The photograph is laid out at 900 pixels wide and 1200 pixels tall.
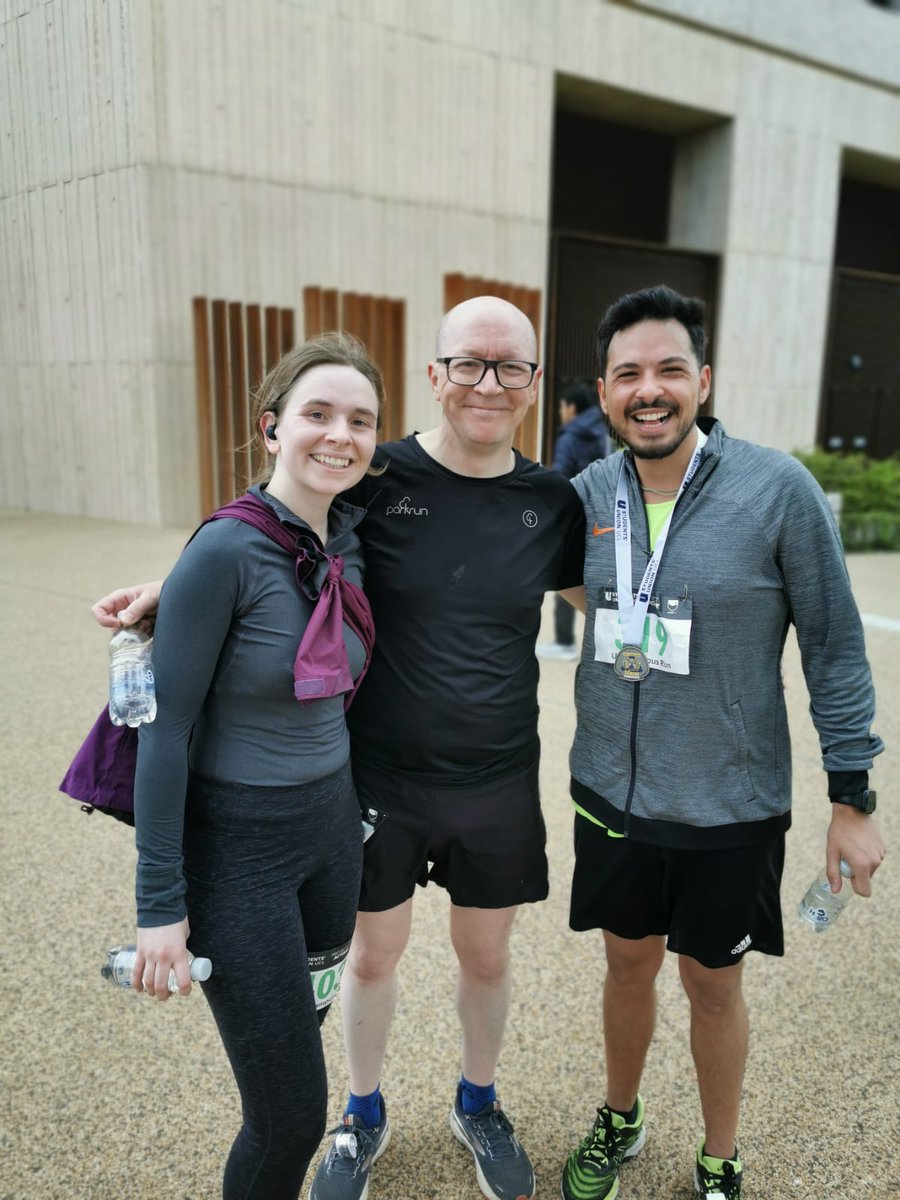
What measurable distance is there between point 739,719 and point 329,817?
0.94 meters

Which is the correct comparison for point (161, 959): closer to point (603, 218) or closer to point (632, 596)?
point (632, 596)

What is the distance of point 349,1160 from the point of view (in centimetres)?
221

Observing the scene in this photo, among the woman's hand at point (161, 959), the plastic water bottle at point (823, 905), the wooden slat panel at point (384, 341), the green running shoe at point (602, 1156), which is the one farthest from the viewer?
the wooden slat panel at point (384, 341)

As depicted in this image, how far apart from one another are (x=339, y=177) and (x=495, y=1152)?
489 inches

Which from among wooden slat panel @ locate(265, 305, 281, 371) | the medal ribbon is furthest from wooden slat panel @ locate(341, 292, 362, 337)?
the medal ribbon

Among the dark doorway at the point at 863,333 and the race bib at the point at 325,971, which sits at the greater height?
the dark doorway at the point at 863,333

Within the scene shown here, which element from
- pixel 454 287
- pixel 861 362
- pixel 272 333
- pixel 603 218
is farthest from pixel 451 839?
pixel 861 362

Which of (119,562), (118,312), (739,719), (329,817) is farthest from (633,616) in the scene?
(118,312)

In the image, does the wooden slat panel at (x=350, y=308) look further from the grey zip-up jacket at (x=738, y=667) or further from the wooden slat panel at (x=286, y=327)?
the grey zip-up jacket at (x=738, y=667)

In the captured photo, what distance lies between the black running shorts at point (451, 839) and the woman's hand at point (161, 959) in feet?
1.98

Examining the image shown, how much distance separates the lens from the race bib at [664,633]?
6.57 ft

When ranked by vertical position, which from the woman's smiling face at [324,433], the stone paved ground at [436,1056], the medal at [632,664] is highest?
the woman's smiling face at [324,433]

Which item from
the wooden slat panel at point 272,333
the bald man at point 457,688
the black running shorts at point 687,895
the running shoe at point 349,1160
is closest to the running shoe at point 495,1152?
the bald man at point 457,688

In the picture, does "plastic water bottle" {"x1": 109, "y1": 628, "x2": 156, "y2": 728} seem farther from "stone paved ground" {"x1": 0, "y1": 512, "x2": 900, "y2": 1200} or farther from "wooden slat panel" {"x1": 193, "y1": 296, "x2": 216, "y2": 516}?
"wooden slat panel" {"x1": 193, "y1": 296, "x2": 216, "y2": 516}
